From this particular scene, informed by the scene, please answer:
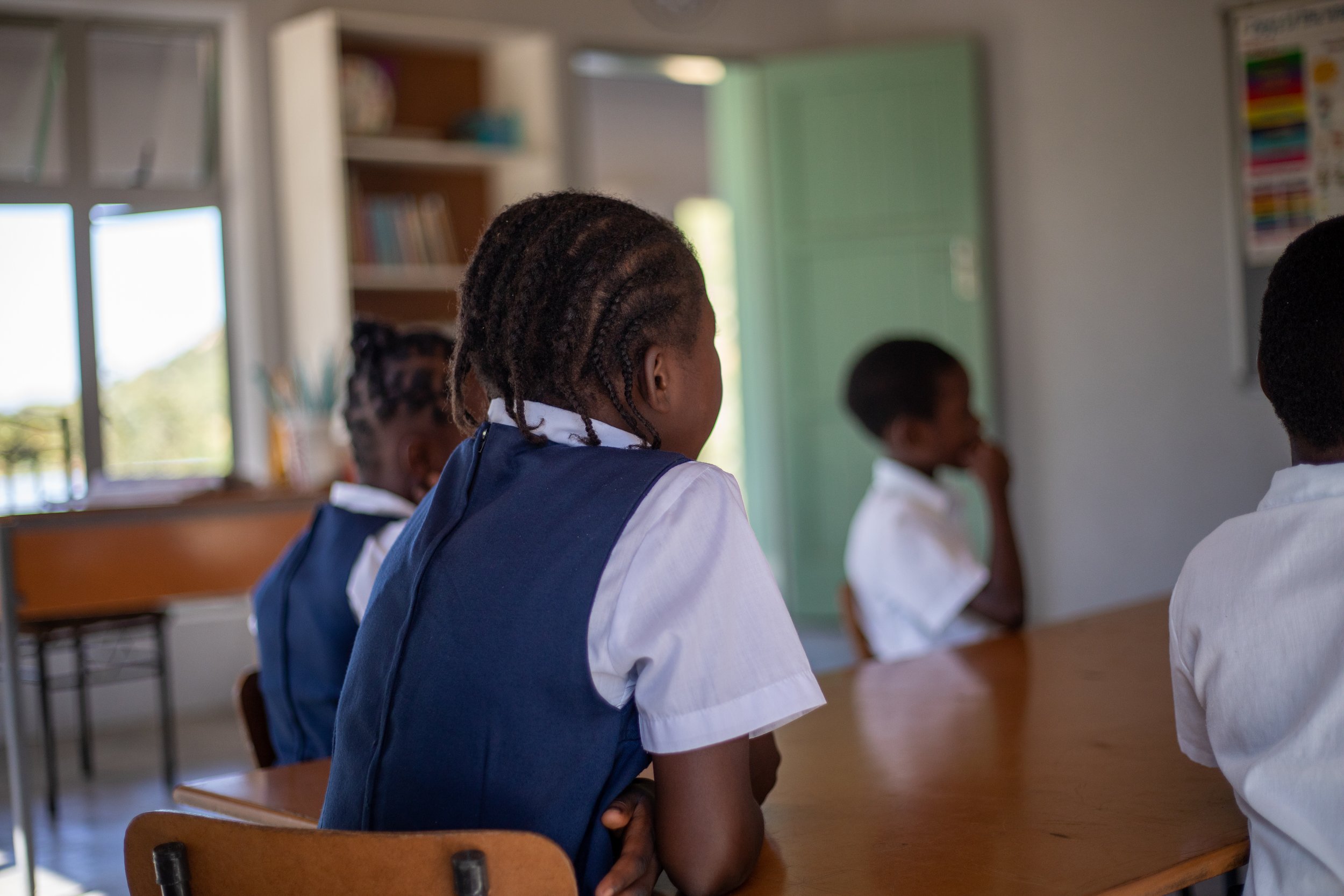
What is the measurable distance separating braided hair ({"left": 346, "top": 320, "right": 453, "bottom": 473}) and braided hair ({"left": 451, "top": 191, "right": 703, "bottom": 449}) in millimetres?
790

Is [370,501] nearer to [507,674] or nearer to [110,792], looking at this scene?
[507,674]

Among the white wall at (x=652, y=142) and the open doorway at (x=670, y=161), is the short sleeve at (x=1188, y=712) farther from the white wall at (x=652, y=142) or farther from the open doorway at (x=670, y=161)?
the white wall at (x=652, y=142)

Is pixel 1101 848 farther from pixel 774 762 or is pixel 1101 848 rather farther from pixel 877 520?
pixel 877 520

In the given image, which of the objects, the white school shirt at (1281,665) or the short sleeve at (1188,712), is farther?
the short sleeve at (1188,712)

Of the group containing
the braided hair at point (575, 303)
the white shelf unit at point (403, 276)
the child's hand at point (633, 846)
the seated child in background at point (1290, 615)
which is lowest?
the child's hand at point (633, 846)

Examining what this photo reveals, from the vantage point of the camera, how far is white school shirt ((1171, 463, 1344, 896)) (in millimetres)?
858

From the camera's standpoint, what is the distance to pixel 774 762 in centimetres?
105

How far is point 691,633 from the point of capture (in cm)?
81

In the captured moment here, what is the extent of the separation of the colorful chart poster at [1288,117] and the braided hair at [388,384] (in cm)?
345

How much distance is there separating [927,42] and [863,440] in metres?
1.52

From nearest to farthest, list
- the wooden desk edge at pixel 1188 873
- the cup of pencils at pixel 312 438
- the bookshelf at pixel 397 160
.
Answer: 1. the wooden desk edge at pixel 1188 873
2. the cup of pencils at pixel 312 438
3. the bookshelf at pixel 397 160

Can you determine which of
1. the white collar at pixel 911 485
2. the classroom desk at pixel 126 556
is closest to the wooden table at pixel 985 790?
the white collar at pixel 911 485

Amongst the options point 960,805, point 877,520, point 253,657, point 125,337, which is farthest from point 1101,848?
point 125,337

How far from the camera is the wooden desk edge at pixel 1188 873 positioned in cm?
82
